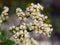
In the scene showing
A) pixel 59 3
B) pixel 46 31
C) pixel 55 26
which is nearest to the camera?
pixel 46 31

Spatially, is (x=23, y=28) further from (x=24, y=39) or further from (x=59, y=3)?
(x=59, y=3)

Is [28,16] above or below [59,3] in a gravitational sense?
below

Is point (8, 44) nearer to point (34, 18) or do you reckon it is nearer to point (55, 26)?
point (34, 18)

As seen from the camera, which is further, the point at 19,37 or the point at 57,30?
the point at 57,30

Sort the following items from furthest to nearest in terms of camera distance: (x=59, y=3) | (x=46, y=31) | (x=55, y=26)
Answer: (x=59, y=3) < (x=55, y=26) < (x=46, y=31)

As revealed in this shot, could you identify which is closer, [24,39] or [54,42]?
[24,39]

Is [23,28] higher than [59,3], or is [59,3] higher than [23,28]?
[59,3]

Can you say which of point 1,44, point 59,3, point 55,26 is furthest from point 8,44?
point 59,3

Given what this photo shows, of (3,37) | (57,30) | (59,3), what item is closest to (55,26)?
(57,30)

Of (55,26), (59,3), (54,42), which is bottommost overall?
(54,42)
